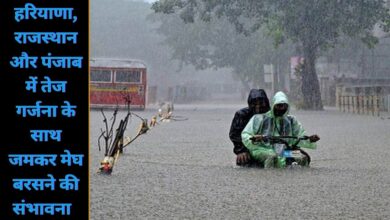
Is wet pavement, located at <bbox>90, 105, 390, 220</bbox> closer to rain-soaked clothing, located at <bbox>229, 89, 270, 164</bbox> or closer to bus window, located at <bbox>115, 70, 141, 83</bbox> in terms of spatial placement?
rain-soaked clothing, located at <bbox>229, 89, 270, 164</bbox>

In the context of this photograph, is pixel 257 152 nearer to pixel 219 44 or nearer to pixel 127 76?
pixel 127 76

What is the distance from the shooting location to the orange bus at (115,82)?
33.8 m

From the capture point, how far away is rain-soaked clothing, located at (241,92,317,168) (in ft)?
30.6

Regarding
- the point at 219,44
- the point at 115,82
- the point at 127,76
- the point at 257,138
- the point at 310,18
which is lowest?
the point at 257,138

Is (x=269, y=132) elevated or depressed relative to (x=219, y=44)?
depressed

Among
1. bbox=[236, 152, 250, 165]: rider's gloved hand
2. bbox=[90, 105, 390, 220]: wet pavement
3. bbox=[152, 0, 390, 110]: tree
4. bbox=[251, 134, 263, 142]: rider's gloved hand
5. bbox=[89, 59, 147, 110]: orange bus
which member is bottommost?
bbox=[90, 105, 390, 220]: wet pavement

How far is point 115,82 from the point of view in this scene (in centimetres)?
3434

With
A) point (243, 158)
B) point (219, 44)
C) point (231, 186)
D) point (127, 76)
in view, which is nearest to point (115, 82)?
point (127, 76)

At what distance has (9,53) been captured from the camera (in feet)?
10.9

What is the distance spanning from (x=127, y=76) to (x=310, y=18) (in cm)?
858

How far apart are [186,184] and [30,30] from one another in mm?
4776

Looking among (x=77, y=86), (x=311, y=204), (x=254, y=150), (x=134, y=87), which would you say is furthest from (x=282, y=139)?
(x=134, y=87)

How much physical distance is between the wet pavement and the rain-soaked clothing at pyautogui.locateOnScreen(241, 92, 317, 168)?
23 centimetres

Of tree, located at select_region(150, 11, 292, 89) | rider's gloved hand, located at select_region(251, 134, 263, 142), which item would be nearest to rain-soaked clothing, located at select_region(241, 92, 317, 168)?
rider's gloved hand, located at select_region(251, 134, 263, 142)
